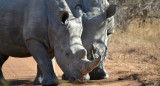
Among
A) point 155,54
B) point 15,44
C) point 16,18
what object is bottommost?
point 155,54

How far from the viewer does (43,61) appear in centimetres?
579

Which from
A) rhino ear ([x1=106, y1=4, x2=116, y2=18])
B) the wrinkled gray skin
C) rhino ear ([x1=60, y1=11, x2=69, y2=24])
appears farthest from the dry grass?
rhino ear ([x1=60, y1=11, x2=69, y2=24])

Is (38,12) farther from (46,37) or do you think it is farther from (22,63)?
(22,63)

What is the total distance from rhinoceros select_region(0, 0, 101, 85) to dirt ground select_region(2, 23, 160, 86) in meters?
0.72

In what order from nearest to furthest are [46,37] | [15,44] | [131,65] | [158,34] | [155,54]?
[46,37] → [15,44] → [131,65] → [155,54] → [158,34]

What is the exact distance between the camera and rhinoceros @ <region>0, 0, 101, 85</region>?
207 inches

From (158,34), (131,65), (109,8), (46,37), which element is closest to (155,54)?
(131,65)

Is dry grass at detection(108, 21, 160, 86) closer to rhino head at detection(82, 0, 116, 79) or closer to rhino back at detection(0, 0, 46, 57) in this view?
rhino head at detection(82, 0, 116, 79)

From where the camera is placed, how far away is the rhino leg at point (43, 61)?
566 cm

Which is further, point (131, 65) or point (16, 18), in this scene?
point (131, 65)

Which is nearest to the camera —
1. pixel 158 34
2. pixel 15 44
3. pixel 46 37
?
pixel 46 37

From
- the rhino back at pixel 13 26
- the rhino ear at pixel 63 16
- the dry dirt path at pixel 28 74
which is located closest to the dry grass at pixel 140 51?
the dry dirt path at pixel 28 74

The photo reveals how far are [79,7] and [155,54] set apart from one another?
4216mm

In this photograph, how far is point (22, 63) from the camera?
30.1 feet
